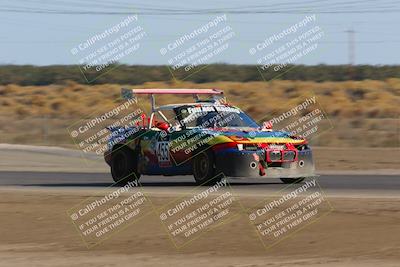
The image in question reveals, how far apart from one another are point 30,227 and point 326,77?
66807 millimetres

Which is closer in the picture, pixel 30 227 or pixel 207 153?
pixel 30 227

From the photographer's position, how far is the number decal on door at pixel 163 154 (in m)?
21.6

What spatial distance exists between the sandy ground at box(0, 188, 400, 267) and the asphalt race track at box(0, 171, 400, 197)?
329 centimetres

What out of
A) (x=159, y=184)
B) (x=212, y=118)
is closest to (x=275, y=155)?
(x=212, y=118)

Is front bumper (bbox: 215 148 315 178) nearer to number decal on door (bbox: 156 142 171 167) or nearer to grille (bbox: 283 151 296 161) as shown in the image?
grille (bbox: 283 151 296 161)

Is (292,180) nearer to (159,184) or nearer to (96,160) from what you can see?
(159,184)

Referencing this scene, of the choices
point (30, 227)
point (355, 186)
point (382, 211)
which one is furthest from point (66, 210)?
point (355, 186)

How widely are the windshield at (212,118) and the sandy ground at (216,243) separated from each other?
14.2 ft

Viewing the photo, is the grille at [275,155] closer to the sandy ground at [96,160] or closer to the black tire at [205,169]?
the black tire at [205,169]

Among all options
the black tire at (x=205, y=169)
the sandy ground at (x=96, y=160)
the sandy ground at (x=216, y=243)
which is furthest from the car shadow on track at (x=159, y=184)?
the sandy ground at (x=96, y=160)

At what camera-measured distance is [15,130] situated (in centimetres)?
5256

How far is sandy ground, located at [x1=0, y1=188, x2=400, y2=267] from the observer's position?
1227cm

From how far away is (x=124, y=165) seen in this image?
22.6 m

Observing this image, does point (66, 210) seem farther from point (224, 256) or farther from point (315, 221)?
point (224, 256)
